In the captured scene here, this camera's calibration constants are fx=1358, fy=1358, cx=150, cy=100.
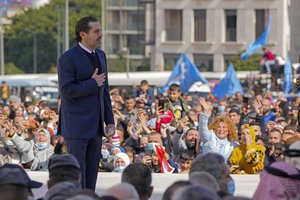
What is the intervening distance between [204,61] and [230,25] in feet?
9.68

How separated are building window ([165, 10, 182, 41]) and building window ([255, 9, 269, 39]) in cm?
562

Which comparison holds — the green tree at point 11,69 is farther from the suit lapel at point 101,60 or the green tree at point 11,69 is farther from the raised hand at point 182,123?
the suit lapel at point 101,60

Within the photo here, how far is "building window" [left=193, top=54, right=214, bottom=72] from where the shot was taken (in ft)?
281

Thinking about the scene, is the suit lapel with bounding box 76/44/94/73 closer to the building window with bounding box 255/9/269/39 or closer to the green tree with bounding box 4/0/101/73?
the building window with bounding box 255/9/269/39

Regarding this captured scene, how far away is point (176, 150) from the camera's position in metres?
17.3

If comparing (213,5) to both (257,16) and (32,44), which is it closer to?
(257,16)

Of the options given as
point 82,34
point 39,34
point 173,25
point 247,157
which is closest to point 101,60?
point 82,34

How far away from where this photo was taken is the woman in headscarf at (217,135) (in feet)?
52.1

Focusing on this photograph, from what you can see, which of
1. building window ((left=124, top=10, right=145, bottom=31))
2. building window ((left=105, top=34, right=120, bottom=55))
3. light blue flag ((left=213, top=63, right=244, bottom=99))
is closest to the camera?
light blue flag ((left=213, top=63, right=244, bottom=99))

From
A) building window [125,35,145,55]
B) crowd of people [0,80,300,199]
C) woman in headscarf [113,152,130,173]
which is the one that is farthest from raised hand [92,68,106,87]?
building window [125,35,145,55]

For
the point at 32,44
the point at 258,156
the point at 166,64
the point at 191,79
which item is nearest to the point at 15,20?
the point at 32,44

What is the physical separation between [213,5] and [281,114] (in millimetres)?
60245

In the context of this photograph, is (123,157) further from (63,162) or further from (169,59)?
(169,59)

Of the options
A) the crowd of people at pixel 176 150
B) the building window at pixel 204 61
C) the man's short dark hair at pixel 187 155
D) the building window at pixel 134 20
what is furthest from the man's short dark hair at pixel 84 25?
the building window at pixel 134 20
